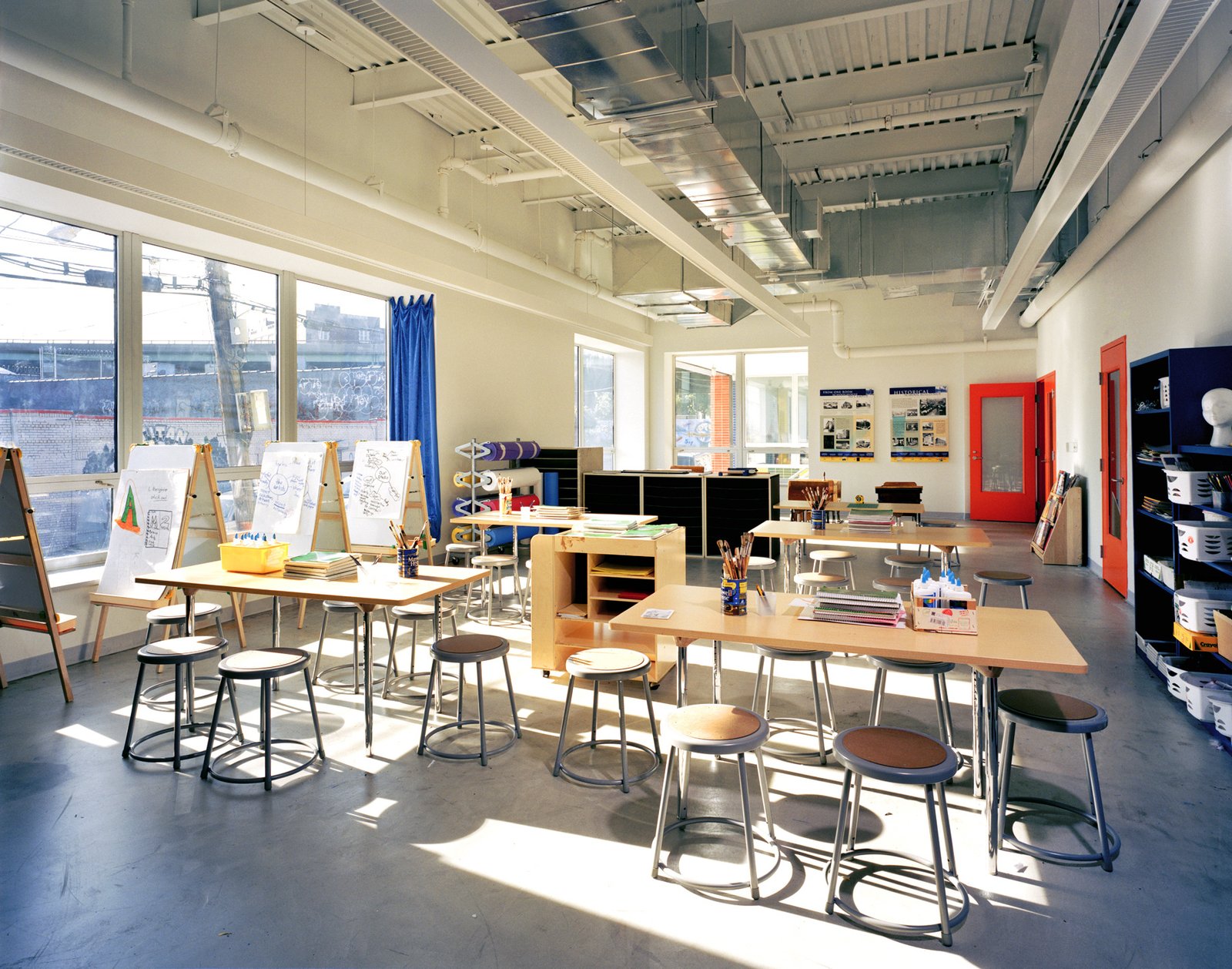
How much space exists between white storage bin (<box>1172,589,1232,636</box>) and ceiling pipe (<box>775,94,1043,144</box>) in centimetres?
419

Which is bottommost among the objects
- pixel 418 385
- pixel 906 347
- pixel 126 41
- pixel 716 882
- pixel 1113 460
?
pixel 716 882

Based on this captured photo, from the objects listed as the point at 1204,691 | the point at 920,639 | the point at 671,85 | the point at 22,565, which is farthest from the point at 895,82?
the point at 22,565

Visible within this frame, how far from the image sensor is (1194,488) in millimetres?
4148

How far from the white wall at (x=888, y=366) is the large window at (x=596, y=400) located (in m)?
1.49

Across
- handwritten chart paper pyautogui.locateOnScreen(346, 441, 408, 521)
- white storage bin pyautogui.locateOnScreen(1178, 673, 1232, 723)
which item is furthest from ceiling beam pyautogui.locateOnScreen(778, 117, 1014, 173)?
white storage bin pyautogui.locateOnScreen(1178, 673, 1232, 723)

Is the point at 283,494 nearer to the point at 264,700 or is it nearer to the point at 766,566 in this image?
the point at 264,700

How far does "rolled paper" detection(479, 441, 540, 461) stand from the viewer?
9.30m

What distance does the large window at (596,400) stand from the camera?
1373 cm

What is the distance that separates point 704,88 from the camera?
4.62 m

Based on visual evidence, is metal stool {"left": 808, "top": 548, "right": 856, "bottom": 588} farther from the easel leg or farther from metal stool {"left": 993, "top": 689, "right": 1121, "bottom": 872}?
A: the easel leg

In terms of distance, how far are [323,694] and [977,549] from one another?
8566 millimetres

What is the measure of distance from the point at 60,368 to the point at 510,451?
4818mm

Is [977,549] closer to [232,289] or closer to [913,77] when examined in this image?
[913,77]

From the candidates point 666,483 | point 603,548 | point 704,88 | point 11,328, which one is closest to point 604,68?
point 704,88
